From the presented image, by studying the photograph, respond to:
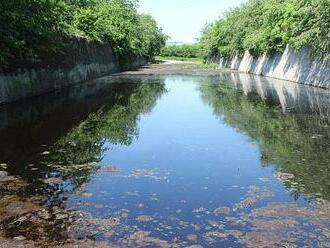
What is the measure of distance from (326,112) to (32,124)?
1119 cm

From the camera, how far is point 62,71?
34000 millimetres

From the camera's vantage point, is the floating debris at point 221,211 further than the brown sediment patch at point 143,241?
Yes

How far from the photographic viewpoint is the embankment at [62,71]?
79.0 feet

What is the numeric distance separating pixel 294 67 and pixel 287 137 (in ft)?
85.5

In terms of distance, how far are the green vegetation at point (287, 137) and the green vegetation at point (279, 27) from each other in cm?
715

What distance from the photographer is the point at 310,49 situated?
115ft

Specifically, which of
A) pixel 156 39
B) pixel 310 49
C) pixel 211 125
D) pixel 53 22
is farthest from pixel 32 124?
pixel 156 39

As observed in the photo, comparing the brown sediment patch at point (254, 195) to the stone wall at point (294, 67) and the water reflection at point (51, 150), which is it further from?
the stone wall at point (294, 67)

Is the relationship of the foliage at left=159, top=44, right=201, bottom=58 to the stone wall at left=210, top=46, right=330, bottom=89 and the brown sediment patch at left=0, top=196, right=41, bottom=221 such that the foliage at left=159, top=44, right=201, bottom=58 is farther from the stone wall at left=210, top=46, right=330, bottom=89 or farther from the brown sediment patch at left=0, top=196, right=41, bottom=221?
the brown sediment patch at left=0, top=196, right=41, bottom=221

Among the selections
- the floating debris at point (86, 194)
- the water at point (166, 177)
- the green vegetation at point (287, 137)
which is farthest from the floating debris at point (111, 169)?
the green vegetation at point (287, 137)

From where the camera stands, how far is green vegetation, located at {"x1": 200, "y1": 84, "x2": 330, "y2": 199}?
1066 centimetres

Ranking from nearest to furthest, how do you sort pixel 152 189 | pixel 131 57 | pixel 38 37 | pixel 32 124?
pixel 152 189 → pixel 32 124 → pixel 38 37 → pixel 131 57

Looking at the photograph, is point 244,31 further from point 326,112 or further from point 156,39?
point 156,39

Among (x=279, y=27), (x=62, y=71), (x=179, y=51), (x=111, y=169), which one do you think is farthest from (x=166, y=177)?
(x=179, y=51)
